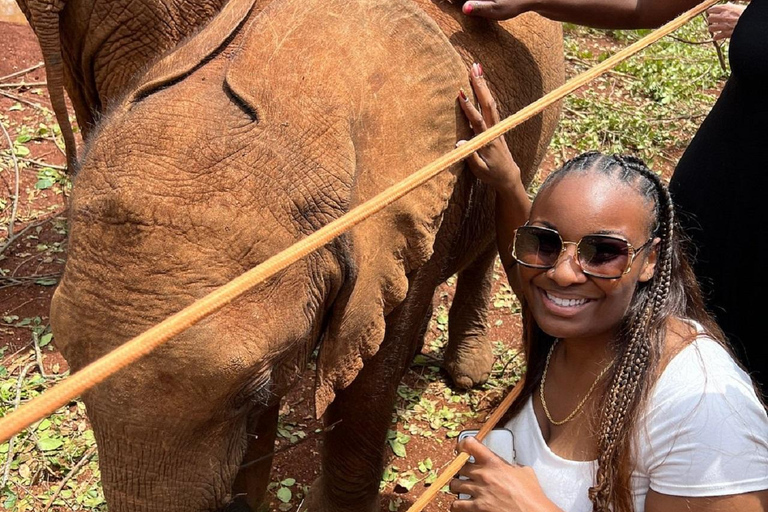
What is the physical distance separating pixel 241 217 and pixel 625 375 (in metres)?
0.90

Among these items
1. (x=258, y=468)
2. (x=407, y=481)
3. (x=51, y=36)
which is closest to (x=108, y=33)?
(x=51, y=36)

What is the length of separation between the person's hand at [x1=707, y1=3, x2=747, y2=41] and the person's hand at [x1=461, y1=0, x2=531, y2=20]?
0.60 m

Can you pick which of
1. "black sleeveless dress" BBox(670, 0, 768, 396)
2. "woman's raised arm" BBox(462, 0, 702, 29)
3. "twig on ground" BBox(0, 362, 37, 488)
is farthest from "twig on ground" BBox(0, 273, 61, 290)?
"black sleeveless dress" BBox(670, 0, 768, 396)

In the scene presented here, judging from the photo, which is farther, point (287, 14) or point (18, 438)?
point (18, 438)

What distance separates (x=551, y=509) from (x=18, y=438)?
266 cm

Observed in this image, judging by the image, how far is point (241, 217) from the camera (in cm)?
177

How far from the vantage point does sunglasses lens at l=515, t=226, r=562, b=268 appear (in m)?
1.88

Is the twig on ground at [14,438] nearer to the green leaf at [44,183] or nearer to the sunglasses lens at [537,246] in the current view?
the green leaf at [44,183]

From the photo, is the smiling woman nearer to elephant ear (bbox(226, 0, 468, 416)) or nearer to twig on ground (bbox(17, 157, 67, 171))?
elephant ear (bbox(226, 0, 468, 416))

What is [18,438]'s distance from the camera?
3.67m

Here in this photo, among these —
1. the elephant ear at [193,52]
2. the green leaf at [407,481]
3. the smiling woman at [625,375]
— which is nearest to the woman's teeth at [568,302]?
the smiling woman at [625,375]

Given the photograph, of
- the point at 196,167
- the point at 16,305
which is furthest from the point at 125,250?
the point at 16,305

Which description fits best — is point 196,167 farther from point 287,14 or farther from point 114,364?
point 114,364

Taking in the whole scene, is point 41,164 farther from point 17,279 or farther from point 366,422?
point 366,422
